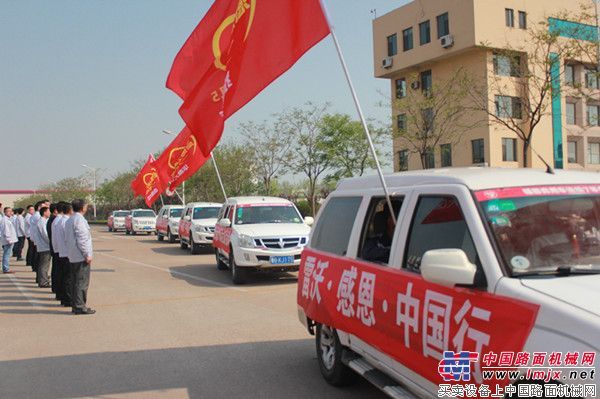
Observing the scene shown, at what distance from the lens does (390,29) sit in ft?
144

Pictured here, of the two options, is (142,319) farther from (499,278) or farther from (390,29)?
(390,29)

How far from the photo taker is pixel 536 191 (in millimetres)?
3604

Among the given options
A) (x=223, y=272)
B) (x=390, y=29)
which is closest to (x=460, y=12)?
(x=390, y=29)

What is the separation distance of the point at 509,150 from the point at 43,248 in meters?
33.8

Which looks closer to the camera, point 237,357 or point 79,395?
point 79,395

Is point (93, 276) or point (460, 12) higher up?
point (460, 12)

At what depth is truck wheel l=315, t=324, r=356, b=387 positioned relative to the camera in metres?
5.27

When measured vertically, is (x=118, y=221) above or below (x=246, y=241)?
below

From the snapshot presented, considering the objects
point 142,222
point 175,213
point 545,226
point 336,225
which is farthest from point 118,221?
point 545,226

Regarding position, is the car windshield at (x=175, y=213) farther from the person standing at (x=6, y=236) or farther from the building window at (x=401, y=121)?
the building window at (x=401, y=121)

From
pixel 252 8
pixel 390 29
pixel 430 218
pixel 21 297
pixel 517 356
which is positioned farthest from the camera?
pixel 390 29

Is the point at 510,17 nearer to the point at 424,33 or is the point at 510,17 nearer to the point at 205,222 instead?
the point at 424,33

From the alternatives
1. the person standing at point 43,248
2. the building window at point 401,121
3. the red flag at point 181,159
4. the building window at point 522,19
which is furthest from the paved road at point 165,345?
the building window at point 522,19

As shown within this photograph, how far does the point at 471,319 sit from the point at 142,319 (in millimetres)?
7000
